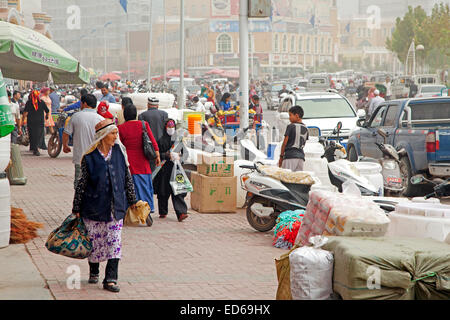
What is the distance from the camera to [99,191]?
6.73 meters

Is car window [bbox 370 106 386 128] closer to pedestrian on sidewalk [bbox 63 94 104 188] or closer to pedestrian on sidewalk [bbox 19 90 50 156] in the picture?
pedestrian on sidewalk [bbox 63 94 104 188]

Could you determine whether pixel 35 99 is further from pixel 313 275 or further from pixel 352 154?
pixel 313 275

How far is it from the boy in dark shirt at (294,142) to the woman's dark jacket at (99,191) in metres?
4.30

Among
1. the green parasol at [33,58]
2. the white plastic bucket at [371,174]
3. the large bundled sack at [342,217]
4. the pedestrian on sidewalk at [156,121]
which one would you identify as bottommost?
the white plastic bucket at [371,174]

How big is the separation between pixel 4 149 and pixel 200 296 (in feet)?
11.2

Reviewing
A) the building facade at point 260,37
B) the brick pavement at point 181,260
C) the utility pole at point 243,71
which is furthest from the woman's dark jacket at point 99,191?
the building facade at point 260,37

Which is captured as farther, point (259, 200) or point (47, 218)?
point (47, 218)

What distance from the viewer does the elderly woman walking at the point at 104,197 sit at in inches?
265

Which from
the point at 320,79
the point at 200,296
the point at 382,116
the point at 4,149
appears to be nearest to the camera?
the point at 200,296

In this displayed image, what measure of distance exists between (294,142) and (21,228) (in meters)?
3.81

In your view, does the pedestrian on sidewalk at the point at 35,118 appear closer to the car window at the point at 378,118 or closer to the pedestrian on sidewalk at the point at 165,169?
the car window at the point at 378,118

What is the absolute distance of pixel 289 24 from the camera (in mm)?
149375
